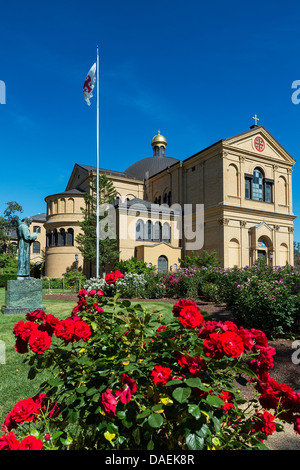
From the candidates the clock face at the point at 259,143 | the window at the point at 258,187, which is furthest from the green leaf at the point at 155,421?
the clock face at the point at 259,143

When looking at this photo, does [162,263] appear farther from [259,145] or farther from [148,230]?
[259,145]

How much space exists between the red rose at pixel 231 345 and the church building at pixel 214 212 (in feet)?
90.4

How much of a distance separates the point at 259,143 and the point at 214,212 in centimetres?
1093

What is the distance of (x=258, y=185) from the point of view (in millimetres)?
35031

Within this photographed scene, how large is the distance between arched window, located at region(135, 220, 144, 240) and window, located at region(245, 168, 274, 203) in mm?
12861

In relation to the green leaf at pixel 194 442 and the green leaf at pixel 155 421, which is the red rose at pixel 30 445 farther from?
the green leaf at pixel 194 442

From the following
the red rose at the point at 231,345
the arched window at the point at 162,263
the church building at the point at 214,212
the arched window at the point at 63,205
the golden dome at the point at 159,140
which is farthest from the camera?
the golden dome at the point at 159,140

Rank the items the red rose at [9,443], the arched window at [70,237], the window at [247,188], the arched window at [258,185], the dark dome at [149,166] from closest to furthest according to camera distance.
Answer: the red rose at [9,443] < the window at [247,188] < the arched window at [258,185] < the arched window at [70,237] < the dark dome at [149,166]

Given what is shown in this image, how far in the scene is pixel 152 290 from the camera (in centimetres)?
1712

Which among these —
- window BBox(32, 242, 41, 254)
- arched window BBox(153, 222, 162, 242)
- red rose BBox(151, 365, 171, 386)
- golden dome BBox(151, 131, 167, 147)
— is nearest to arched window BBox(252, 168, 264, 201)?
arched window BBox(153, 222, 162, 242)

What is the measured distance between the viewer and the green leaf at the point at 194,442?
1.75 metres
